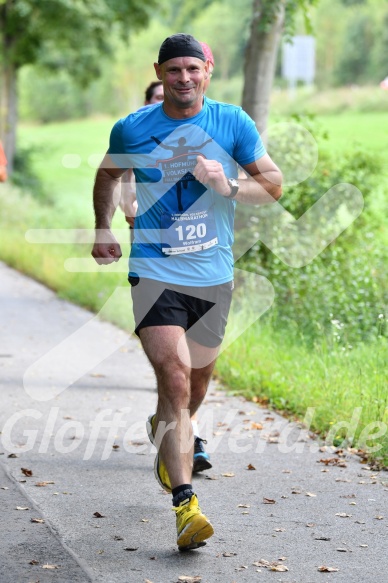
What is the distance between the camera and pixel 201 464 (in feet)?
20.3

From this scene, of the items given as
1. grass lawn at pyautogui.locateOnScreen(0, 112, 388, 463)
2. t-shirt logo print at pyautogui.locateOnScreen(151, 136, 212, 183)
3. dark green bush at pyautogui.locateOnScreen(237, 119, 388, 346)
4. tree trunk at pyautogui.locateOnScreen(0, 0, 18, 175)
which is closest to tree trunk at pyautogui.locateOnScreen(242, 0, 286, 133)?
dark green bush at pyautogui.locateOnScreen(237, 119, 388, 346)

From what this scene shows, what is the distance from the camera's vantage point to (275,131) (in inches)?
464

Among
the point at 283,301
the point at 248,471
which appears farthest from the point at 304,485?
the point at 283,301

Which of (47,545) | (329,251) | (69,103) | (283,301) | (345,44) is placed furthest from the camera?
(69,103)

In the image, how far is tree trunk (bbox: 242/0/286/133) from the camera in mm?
10875

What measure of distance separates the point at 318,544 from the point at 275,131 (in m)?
7.28

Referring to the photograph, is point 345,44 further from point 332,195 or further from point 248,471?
point 248,471

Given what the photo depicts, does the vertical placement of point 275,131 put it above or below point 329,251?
above

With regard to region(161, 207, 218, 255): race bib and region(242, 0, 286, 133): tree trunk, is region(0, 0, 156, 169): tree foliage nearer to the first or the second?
region(242, 0, 286, 133): tree trunk

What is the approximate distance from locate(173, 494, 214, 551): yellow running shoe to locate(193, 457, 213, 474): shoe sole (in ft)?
4.20

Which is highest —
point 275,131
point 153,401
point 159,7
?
point 159,7

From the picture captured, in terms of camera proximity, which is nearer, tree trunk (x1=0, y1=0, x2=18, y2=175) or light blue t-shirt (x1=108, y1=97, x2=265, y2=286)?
light blue t-shirt (x1=108, y1=97, x2=265, y2=286)

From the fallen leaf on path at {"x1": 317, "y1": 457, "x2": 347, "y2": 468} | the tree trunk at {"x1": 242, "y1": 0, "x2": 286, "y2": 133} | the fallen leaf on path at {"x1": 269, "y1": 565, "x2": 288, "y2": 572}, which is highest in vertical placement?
the tree trunk at {"x1": 242, "y1": 0, "x2": 286, "y2": 133}

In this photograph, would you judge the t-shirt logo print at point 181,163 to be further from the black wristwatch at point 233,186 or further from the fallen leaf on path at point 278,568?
the fallen leaf on path at point 278,568
